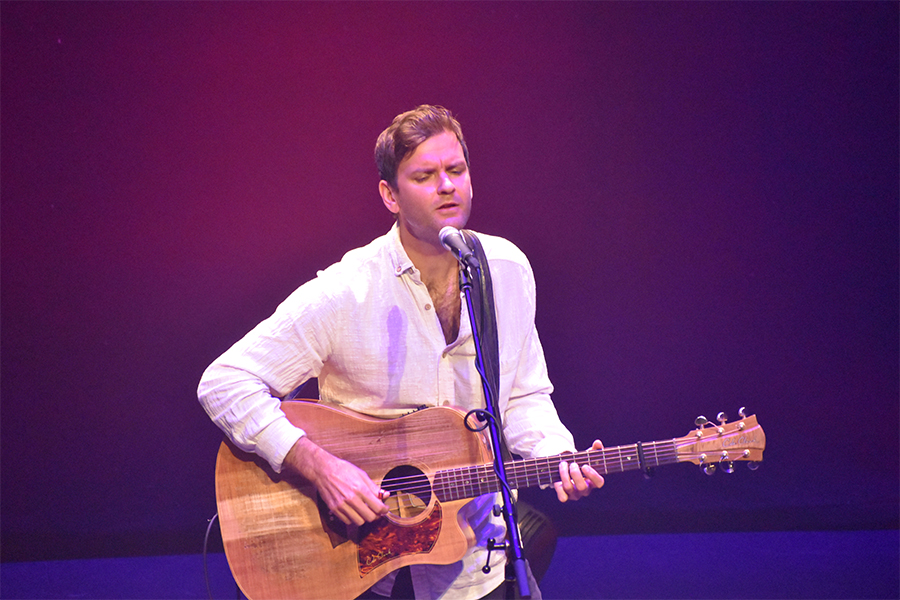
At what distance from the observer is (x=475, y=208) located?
4395 millimetres

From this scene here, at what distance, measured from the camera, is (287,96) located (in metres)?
4.29

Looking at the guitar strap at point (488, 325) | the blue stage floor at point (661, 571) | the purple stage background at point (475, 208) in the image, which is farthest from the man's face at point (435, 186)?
the blue stage floor at point (661, 571)

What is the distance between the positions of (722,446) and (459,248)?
3.60 feet

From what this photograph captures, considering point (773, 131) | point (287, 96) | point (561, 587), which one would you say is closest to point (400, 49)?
point (287, 96)

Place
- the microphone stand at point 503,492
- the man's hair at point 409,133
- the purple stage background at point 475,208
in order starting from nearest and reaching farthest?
the microphone stand at point 503,492, the man's hair at point 409,133, the purple stage background at point 475,208

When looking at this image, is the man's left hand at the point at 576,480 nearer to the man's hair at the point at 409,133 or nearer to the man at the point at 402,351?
the man at the point at 402,351

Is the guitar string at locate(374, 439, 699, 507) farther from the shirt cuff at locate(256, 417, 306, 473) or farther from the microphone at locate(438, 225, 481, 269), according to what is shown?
the microphone at locate(438, 225, 481, 269)

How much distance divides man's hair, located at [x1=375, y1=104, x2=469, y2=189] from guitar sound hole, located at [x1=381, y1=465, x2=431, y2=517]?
1071 mm

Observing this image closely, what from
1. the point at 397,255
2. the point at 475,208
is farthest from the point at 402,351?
the point at 475,208

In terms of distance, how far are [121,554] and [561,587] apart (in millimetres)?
2691

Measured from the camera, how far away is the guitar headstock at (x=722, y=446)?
2.27 meters

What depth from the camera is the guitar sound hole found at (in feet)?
7.90

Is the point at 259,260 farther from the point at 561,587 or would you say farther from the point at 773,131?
the point at 773,131

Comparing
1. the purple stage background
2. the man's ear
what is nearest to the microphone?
the man's ear
